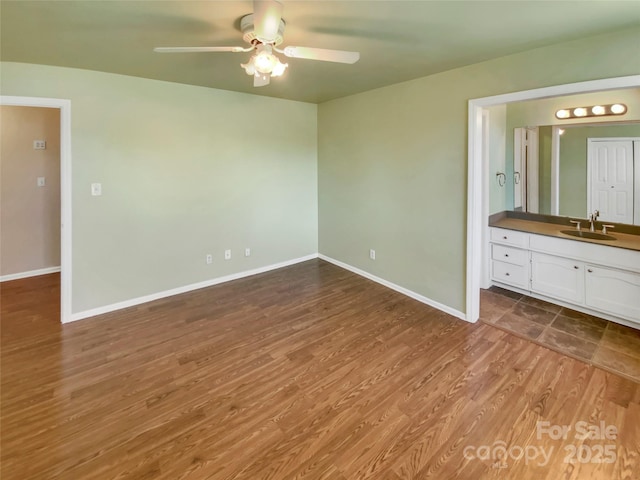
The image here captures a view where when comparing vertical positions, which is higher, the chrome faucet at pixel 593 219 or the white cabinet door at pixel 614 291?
the chrome faucet at pixel 593 219

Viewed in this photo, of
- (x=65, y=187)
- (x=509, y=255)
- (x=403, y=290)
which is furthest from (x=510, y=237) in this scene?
(x=65, y=187)

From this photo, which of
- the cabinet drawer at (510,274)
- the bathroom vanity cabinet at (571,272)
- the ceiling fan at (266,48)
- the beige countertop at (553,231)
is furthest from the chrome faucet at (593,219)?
the ceiling fan at (266,48)

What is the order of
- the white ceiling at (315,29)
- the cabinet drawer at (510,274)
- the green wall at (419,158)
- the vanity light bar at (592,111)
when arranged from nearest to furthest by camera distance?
the white ceiling at (315,29)
the green wall at (419,158)
the vanity light bar at (592,111)
the cabinet drawer at (510,274)

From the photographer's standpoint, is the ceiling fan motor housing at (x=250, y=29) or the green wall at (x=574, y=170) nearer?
the ceiling fan motor housing at (x=250, y=29)

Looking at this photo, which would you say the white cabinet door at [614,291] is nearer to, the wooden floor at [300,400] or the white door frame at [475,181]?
the wooden floor at [300,400]

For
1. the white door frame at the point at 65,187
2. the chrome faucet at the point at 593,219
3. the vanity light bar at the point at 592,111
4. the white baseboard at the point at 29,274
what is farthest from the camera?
the white baseboard at the point at 29,274

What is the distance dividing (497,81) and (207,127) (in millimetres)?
3149

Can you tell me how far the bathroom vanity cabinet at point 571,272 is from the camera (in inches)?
115

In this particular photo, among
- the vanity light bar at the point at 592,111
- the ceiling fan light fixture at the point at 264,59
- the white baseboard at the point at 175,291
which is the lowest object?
the white baseboard at the point at 175,291

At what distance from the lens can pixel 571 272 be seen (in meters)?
3.30

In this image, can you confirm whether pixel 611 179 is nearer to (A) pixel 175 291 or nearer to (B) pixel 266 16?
(B) pixel 266 16

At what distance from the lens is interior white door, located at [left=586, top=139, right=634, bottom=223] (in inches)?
129

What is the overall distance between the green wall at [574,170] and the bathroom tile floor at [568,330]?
1159 mm

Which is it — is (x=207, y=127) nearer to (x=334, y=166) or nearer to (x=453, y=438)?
(x=334, y=166)
